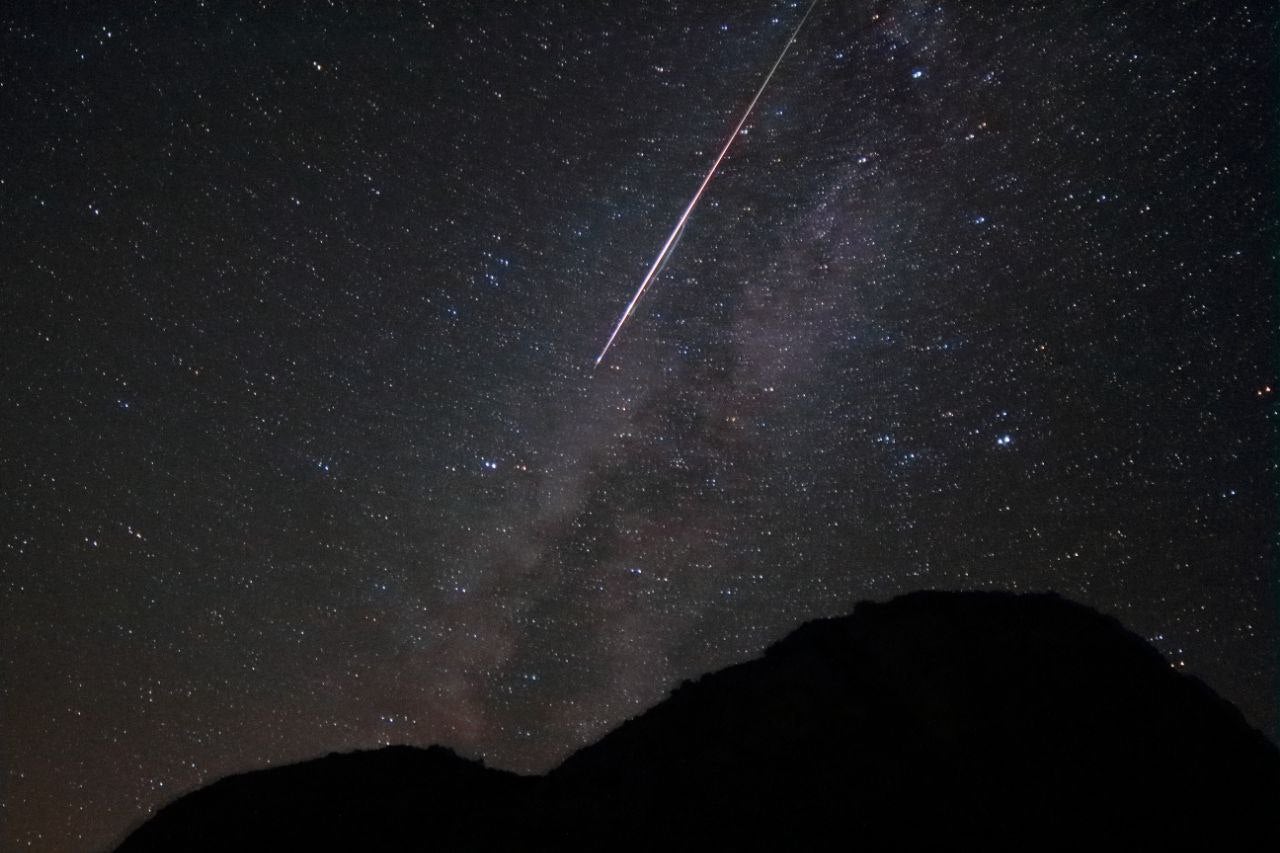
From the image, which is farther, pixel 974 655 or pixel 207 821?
pixel 207 821

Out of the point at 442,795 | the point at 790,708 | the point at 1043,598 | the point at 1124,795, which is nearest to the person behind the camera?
the point at 1124,795

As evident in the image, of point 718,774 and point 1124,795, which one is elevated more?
point 1124,795

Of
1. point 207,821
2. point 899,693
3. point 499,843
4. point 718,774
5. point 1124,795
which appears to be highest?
point 1124,795

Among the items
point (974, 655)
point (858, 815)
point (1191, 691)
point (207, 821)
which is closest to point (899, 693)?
point (974, 655)

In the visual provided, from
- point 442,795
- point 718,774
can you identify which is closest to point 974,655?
point 718,774

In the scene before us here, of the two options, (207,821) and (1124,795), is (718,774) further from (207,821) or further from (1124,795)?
(207,821)

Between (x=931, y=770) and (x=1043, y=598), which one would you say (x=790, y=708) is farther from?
(x=1043, y=598)

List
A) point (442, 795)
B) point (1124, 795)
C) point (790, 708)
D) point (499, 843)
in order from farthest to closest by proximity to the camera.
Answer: point (442, 795) → point (790, 708) → point (499, 843) → point (1124, 795)
